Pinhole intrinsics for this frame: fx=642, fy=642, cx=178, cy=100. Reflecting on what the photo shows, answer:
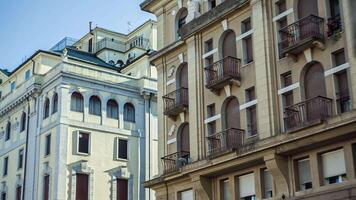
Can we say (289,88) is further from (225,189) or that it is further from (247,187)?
(225,189)

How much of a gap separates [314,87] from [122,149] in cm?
2839

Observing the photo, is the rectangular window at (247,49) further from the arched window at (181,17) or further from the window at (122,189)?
the window at (122,189)

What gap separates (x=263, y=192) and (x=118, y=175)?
24507 mm

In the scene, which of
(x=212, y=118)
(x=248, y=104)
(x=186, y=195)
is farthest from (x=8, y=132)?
(x=248, y=104)

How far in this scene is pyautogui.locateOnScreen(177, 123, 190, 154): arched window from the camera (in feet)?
121

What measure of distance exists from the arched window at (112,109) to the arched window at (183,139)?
17729 millimetres

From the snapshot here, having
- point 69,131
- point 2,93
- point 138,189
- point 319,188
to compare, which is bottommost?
point 319,188

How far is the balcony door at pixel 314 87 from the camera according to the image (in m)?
27.9

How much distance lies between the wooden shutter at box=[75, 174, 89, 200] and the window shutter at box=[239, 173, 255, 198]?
21.7 metres

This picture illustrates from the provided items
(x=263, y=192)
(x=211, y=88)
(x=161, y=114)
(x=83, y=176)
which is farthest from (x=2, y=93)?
(x=263, y=192)

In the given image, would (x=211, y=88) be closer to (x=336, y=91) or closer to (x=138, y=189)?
(x=336, y=91)

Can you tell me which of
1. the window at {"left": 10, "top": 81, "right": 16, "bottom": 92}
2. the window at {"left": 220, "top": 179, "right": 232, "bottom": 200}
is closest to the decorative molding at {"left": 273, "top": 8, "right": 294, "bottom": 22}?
the window at {"left": 220, "top": 179, "right": 232, "bottom": 200}

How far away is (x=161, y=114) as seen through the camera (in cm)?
3897

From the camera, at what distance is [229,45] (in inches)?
1358
